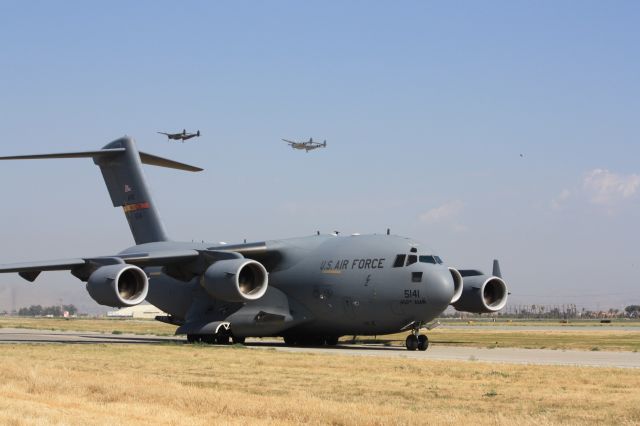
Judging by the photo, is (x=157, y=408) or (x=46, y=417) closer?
(x=46, y=417)

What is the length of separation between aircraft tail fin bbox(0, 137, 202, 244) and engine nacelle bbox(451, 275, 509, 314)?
41.0 ft

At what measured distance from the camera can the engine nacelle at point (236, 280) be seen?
94.5 ft

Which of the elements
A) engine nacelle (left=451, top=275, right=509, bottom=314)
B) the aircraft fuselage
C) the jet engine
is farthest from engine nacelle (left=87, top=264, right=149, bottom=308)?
engine nacelle (left=451, top=275, right=509, bottom=314)

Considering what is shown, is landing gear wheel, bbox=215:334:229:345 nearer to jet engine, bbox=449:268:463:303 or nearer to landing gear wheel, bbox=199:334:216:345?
landing gear wheel, bbox=199:334:216:345

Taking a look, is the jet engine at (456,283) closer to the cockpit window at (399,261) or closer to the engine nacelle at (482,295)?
the engine nacelle at (482,295)

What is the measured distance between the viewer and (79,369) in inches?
728

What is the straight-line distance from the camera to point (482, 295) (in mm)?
31562

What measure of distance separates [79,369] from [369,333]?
13.4 m

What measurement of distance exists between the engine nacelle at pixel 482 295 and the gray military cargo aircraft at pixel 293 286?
0.04 m

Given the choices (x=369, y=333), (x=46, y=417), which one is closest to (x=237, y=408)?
(x=46, y=417)

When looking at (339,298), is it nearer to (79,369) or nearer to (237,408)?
(79,369)

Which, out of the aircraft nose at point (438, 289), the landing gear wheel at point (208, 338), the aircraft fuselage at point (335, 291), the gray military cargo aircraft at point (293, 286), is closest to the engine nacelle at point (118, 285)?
the gray military cargo aircraft at point (293, 286)

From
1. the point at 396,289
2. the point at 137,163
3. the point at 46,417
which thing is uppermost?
the point at 137,163

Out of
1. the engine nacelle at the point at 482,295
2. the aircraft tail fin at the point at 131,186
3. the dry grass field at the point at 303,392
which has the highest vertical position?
the aircraft tail fin at the point at 131,186
